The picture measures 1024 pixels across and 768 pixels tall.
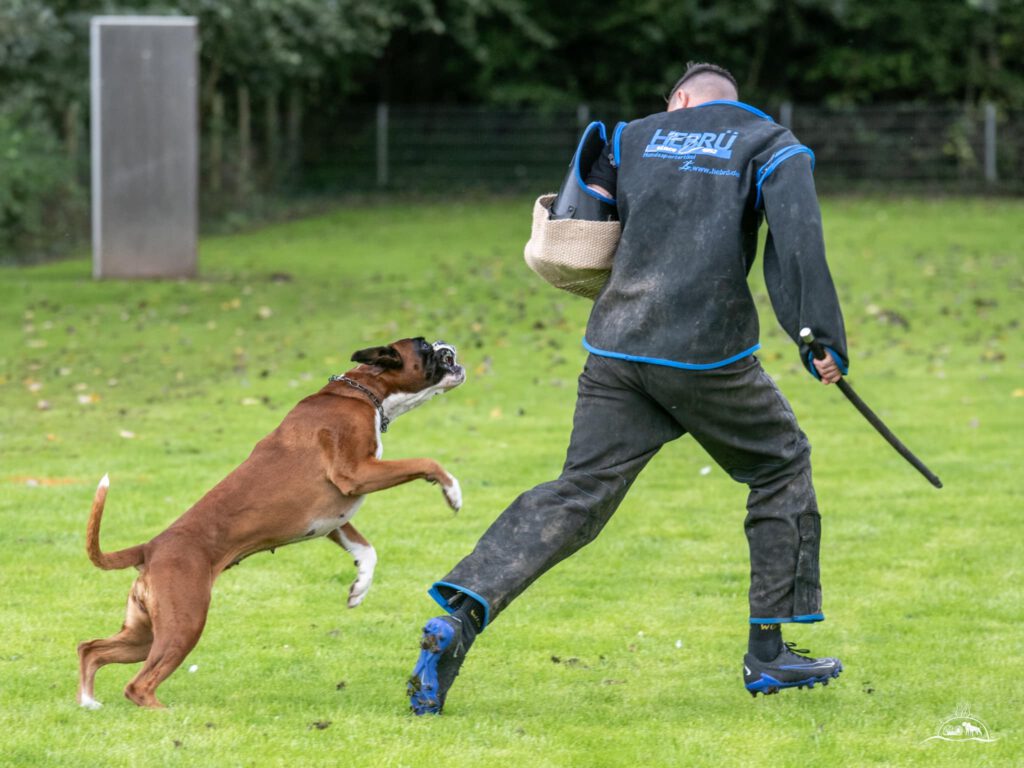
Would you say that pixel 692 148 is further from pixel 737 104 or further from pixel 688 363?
pixel 688 363

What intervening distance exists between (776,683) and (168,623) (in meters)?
2.06

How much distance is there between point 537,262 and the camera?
5488 mm

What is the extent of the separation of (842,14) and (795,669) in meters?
27.0

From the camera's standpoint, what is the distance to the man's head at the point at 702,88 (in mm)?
5477

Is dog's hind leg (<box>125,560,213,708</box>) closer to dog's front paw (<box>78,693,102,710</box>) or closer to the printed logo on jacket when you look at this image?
dog's front paw (<box>78,693,102,710</box>)


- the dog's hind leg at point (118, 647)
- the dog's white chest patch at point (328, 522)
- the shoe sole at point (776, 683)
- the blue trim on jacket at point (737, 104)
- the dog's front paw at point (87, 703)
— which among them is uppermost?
the blue trim on jacket at point (737, 104)

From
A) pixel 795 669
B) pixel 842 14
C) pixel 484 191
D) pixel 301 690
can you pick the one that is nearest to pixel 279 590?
pixel 301 690

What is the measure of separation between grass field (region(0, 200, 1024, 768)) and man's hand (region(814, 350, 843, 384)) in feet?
3.66

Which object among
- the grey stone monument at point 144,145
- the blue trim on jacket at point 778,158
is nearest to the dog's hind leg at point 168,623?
the blue trim on jacket at point 778,158

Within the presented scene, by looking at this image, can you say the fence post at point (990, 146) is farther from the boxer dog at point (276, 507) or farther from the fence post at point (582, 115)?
the boxer dog at point (276, 507)

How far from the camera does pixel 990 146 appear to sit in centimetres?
2852

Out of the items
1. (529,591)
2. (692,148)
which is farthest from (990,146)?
(692,148)

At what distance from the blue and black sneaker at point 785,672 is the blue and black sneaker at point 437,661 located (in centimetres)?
103

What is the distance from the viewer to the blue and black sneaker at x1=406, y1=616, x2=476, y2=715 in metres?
4.97
